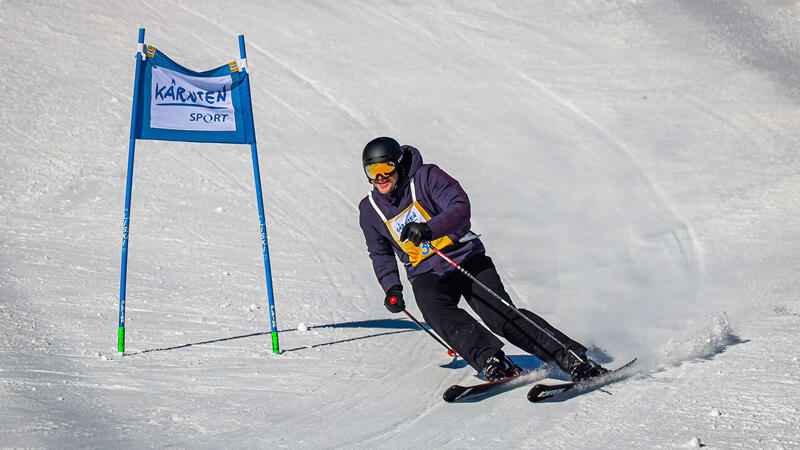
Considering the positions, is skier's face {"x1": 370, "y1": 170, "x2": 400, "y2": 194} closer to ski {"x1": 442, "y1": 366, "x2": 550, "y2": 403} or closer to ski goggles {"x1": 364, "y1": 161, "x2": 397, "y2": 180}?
ski goggles {"x1": 364, "y1": 161, "x2": 397, "y2": 180}

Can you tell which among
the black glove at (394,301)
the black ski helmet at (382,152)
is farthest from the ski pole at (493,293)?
the black ski helmet at (382,152)

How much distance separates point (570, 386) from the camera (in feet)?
17.3

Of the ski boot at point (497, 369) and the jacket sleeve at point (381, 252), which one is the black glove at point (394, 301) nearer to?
the jacket sleeve at point (381, 252)

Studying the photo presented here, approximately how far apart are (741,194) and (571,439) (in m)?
7.66

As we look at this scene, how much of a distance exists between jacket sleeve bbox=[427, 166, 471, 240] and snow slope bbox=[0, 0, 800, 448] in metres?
1.05

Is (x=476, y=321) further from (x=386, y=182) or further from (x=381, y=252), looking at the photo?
(x=386, y=182)

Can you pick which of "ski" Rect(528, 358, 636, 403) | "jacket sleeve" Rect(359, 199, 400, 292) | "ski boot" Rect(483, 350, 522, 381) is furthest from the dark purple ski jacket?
"ski" Rect(528, 358, 636, 403)


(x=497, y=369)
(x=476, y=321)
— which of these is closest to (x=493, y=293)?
(x=476, y=321)

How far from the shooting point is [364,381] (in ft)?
19.1

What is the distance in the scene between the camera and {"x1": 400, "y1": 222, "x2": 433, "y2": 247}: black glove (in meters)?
5.47

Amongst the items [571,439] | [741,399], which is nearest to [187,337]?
[571,439]

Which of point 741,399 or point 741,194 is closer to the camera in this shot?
point 741,399

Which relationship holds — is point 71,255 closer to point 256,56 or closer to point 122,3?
point 256,56

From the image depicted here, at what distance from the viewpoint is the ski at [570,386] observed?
5.14 metres
